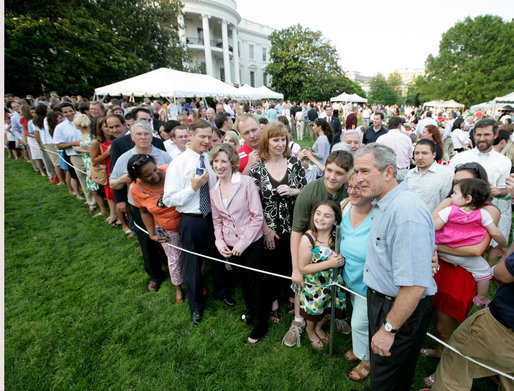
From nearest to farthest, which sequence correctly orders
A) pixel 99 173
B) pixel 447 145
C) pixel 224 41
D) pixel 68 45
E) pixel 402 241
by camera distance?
pixel 402 241
pixel 99 173
pixel 447 145
pixel 68 45
pixel 224 41

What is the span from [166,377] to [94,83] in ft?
75.8

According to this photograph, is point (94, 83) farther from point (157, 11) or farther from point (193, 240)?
point (193, 240)

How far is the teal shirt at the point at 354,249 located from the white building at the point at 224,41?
34383 millimetres

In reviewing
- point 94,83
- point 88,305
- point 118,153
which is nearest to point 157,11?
point 94,83

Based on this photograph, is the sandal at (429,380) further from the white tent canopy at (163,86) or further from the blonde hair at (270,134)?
the white tent canopy at (163,86)

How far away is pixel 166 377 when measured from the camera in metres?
2.68

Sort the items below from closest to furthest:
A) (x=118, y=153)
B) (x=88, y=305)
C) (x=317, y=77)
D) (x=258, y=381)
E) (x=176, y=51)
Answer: (x=258, y=381)
(x=88, y=305)
(x=118, y=153)
(x=176, y=51)
(x=317, y=77)

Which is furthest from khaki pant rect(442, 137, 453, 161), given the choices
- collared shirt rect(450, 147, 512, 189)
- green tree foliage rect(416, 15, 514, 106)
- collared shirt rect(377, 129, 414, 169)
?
green tree foliage rect(416, 15, 514, 106)

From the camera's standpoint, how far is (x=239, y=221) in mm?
2914

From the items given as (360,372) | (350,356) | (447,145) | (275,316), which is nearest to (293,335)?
(275,316)

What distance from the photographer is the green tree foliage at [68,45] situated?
1567 centimetres

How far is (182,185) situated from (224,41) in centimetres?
4395

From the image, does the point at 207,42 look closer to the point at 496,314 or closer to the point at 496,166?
the point at 496,166

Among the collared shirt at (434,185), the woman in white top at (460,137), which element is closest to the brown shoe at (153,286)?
the collared shirt at (434,185)
